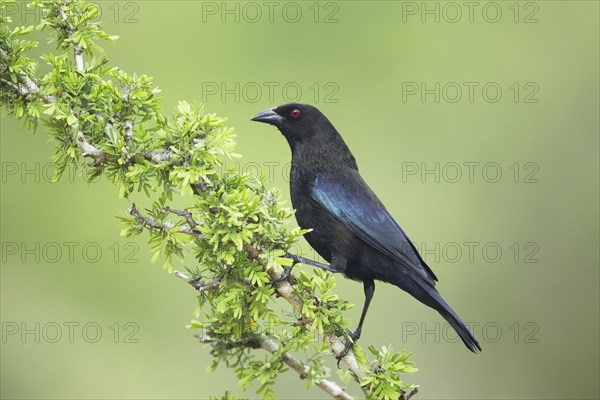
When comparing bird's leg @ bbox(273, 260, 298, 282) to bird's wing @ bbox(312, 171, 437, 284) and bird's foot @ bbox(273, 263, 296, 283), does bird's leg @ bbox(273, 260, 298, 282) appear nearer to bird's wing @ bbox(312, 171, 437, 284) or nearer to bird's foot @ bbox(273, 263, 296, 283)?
bird's foot @ bbox(273, 263, 296, 283)

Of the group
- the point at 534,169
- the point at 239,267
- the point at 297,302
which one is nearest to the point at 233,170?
the point at 239,267

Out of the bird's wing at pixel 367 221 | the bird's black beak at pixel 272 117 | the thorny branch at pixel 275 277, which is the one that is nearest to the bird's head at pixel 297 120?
the bird's black beak at pixel 272 117

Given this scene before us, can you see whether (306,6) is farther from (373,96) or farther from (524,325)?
(524,325)

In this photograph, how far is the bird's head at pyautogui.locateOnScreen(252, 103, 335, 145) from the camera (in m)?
Answer: 5.36

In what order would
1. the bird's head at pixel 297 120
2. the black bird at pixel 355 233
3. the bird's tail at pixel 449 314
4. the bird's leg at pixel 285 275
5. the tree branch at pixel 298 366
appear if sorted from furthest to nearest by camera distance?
the bird's head at pixel 297 120
the black bird at pixel 355 233
the bird's tail at pixel 449 314
the bird's leg at pixel 285 275
the tree branch at pixel 298 366

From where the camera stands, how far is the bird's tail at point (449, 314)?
4562 mm

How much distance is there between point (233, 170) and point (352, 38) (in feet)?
24.9

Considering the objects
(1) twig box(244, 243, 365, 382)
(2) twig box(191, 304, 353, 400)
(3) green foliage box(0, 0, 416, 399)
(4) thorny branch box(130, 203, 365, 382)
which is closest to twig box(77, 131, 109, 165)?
(3) green foliage box(0, 0, 416, 399)

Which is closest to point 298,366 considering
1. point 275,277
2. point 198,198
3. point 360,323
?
point 275,277

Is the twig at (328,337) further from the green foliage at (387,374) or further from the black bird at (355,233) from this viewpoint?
the black bird at (355,233)

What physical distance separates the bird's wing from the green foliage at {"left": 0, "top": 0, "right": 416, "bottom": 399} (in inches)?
44.2

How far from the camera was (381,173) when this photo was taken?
9.43 metres

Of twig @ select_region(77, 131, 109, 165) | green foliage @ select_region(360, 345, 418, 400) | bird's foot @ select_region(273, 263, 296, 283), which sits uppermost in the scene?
twig @ select_region(77, 131, 109, 165)

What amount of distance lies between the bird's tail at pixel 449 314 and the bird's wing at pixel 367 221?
7 cm
